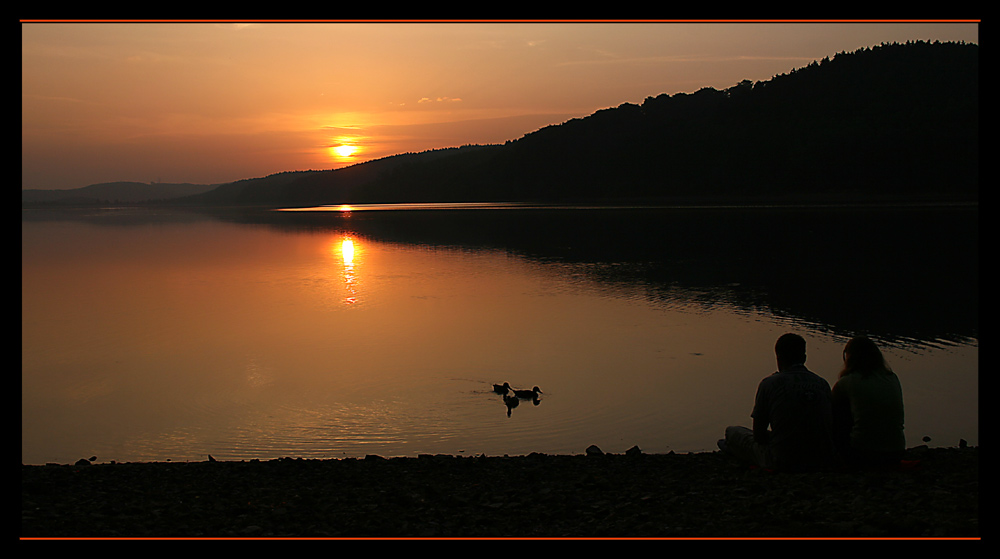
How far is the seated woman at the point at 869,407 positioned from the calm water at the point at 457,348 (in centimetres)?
222

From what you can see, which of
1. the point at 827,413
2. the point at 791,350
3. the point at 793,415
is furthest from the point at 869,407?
the point at 791,350

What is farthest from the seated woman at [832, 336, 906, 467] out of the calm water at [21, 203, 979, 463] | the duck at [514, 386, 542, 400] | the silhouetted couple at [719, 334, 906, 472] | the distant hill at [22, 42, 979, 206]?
the distant hill at [22, 42, 979, 206]

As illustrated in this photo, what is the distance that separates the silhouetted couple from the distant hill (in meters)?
88.9

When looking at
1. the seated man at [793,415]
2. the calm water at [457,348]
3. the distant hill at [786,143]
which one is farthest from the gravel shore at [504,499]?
the distant hill at [786,143]

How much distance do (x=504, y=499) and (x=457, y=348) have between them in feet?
25.6

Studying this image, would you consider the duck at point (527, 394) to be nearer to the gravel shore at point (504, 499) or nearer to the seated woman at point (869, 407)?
the gravel shore at point (504, 499)

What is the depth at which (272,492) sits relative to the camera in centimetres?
616

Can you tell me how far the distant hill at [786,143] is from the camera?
9956 centimetres

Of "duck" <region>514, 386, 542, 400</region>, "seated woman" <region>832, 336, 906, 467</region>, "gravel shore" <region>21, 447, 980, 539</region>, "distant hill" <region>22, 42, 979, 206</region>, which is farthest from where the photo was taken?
"distant hill" <region>22, 42, 979, 206</region>

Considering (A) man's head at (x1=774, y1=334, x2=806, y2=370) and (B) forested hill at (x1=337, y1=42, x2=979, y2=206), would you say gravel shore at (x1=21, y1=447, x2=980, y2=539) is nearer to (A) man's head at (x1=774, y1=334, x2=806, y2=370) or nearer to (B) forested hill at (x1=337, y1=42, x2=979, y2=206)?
(A) man's head at (x1=774, y1=334, x2=806, y2=370)

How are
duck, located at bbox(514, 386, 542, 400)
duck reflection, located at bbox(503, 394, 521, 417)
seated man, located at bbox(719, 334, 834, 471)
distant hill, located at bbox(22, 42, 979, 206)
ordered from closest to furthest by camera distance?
seated man, located at bbox(719, 334, 834, 471) → duck reflection, located at bbox(503, 394, 521, 417) → duck, located at bbox(514, 386, 542, 400) → distant hill, located at bbox(22, 42, 979, 206)

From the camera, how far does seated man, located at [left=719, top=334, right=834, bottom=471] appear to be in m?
5.80

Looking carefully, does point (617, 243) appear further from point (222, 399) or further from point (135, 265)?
point (222, 399)

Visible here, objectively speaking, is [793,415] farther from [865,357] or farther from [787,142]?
[787,142]
